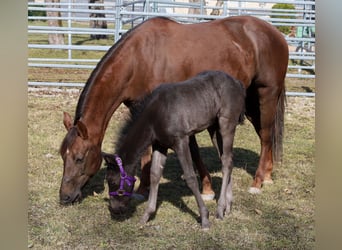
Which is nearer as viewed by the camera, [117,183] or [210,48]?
[117,183]

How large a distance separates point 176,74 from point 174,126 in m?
0.93

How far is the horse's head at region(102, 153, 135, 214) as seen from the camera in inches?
144

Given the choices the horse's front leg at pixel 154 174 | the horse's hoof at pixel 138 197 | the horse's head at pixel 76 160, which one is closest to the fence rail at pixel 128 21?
the horse's hoof at pixel 138 197

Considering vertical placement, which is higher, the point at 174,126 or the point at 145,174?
the point at 174,126

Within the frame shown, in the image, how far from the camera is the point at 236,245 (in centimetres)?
344

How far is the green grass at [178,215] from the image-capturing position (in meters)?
3.48

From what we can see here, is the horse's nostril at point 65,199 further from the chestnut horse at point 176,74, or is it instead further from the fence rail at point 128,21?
the fence rail at point 128,21

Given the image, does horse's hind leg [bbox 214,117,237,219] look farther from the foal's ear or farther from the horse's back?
the foal's ear

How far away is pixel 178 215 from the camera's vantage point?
159 inches

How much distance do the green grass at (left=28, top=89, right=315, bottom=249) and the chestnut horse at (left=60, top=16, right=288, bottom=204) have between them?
23 cm

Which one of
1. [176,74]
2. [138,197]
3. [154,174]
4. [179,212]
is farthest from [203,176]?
[176,74]

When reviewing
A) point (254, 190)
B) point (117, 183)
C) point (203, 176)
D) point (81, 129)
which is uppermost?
point (81, 129)

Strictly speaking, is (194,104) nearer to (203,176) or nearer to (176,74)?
(176,74)

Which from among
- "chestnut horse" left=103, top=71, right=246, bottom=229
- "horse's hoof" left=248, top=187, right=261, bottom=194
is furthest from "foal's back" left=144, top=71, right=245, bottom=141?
"horse's hoof" left=248, top=187, right=261, bottom=194
